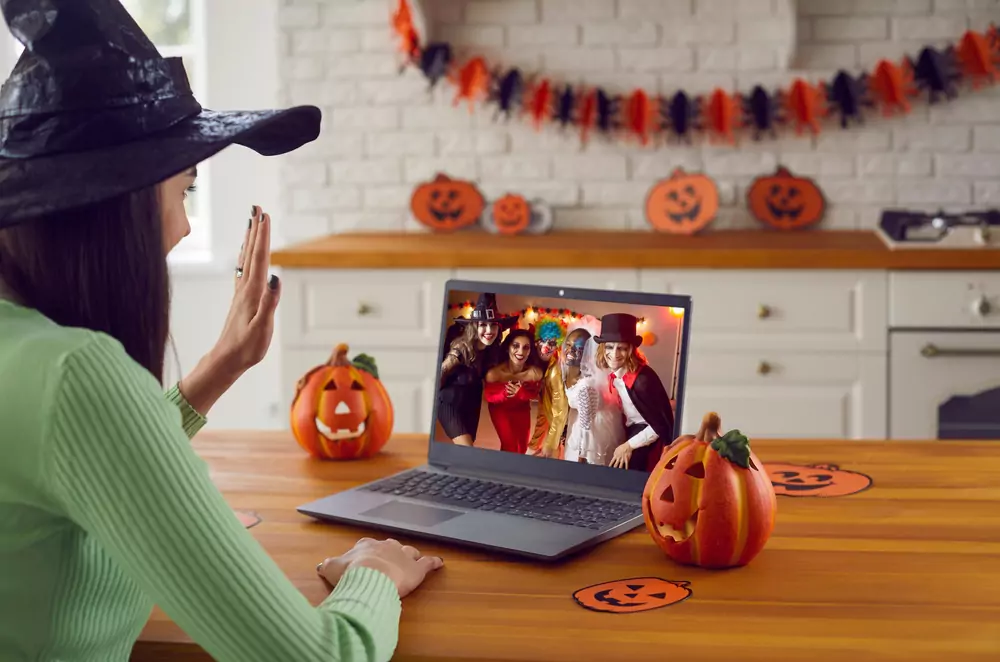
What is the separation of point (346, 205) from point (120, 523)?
2.97m

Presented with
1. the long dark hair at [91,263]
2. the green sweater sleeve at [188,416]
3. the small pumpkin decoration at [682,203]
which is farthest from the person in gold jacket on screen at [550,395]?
the small pumpkin decoration at [682,203]

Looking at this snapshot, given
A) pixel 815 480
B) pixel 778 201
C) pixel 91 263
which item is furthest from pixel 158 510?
pixel 778 201

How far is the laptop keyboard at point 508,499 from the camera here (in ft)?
4.29

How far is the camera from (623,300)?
1392 mm

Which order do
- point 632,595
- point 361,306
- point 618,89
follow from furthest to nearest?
point 618,89 < point 361,306 < point 632,595

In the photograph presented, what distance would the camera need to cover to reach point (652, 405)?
1.34 m

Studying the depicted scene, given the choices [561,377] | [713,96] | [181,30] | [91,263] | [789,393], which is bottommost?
[789,393]

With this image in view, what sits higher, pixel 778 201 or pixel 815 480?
pixel 778 201

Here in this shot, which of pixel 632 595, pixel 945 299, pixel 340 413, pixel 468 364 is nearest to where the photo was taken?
pixel 632 595

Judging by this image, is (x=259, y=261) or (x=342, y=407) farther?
(x=342, y=407)

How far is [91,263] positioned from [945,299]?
7.90ft

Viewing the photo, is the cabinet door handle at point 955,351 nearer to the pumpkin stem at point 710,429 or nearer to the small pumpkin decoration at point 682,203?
the small pumpkin decoration at point 682,203

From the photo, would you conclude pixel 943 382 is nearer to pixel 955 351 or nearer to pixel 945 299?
pixel 955 351

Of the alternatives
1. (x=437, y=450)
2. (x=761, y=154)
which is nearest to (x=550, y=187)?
(x=761, y=154)
